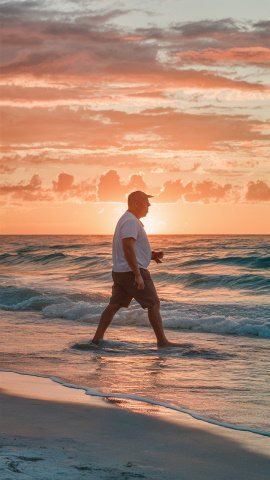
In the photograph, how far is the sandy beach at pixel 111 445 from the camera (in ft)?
10.5

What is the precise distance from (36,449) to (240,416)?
179 centimetres

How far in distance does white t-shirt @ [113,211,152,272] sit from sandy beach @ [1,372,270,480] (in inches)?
108

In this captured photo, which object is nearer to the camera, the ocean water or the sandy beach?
the sandy beach

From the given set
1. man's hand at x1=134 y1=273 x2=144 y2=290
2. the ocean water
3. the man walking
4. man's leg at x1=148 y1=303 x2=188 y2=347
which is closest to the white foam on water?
the ocean water

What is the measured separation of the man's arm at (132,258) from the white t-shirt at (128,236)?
69 mm

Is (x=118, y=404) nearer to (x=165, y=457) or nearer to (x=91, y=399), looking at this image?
(x=91, y=399)

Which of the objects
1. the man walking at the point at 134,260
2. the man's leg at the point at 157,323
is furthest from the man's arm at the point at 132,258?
the man's leg at the point at 157,323

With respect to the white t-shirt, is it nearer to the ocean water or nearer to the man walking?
the man walking

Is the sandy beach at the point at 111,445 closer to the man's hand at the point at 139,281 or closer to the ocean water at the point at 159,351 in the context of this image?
the ocean water at the point at 159,351

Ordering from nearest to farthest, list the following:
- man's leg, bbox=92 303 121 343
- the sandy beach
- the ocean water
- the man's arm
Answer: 1. the sandy beach
2. the ocean water
3. the man's arm
4. man's leg, bbox=92 303 121 343

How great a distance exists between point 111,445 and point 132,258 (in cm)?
381

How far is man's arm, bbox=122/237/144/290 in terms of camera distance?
7.40 m

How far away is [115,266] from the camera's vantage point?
779 cm

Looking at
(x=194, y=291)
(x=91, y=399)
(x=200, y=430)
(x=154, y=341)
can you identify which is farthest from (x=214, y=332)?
(x=194, y=291)
